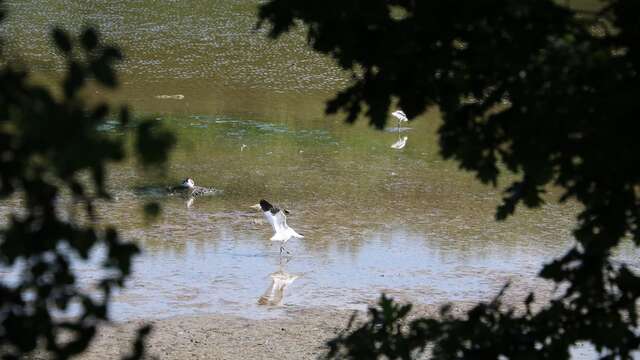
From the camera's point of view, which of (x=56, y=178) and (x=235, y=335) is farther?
(x=235, y=335)

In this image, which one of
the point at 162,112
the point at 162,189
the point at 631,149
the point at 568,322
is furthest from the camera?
the point at 162,112

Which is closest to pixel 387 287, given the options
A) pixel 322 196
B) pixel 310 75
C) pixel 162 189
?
pixel 322 196

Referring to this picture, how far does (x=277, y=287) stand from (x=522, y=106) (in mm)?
5920

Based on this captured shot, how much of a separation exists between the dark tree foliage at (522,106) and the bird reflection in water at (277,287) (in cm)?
519

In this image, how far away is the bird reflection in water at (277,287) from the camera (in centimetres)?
830

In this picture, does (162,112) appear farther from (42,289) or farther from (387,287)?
(42,289)

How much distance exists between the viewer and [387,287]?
8.62 metres

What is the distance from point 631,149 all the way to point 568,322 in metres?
0.59

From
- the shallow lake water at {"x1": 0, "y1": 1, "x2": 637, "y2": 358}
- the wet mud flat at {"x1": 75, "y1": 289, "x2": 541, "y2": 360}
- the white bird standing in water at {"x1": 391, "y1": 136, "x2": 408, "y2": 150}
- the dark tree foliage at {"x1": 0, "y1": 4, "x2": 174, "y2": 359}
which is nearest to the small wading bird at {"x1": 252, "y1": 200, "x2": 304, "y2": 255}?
the shallow lake water at {"x1": 0, "y1": 1, "x2": 637, "y2": 358}

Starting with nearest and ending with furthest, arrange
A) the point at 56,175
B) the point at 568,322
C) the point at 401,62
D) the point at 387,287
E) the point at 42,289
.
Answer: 1. the point at 56,175
2. the point at 42,289
3. the point at 401,62
4. the point at 568,322
5. the point at 387,287

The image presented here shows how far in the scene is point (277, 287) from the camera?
28.1 feet

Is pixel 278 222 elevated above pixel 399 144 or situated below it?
above

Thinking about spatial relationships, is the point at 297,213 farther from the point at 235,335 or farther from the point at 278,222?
the point at 235,335

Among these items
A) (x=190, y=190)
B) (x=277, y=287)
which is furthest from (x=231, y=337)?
(x=190, y=190)
